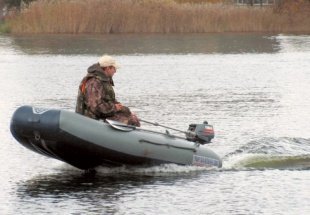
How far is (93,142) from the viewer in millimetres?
13000

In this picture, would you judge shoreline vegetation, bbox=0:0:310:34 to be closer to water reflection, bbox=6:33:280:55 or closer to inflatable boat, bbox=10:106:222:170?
water reflection, bbox=6:33:280:55

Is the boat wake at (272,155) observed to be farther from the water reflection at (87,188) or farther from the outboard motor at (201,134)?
the water reflection at (87,188)

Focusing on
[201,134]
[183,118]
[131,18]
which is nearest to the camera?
[201,134]

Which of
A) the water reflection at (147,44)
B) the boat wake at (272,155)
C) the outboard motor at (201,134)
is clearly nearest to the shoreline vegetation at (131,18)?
the water reflection at (147,44)

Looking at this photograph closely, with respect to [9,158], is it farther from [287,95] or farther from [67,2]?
[67,2]

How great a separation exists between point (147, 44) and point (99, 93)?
30082 mm

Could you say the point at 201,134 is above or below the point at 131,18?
above

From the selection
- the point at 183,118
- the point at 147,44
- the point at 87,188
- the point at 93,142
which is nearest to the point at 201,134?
the point at 93,142

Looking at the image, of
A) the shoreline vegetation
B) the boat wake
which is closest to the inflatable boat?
the boat wake

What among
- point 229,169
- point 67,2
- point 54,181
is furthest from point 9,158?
point 67,2

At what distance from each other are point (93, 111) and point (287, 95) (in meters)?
11.5

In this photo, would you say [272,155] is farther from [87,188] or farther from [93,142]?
[87,188]

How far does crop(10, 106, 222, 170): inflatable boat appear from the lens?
12773mm

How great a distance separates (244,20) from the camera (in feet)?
166
